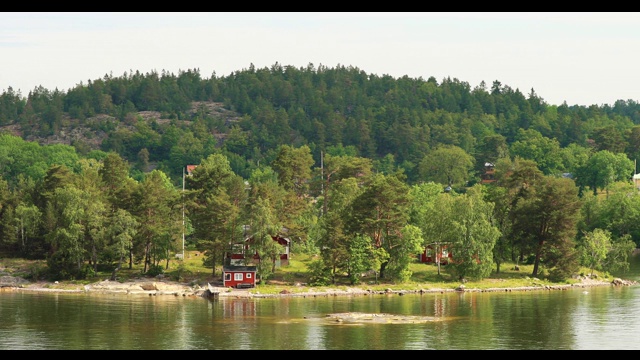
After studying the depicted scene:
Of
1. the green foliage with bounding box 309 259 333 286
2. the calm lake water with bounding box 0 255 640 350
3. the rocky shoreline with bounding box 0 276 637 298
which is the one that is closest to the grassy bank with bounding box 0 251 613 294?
the rocky shoreline with bounding box 0 276 637 298

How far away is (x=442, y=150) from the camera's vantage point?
150 meters

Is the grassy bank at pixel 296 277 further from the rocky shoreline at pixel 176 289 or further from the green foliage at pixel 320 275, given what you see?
the green foliage at pixel 320 275

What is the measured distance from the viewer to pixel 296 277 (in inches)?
2869

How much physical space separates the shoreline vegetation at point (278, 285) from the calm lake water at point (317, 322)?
159cm

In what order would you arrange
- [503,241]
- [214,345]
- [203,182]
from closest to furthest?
[214,345] < [503,241] < [203,182]

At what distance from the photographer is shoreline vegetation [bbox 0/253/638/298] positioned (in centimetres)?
6856

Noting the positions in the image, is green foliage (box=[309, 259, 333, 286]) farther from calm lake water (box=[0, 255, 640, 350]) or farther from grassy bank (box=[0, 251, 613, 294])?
calm lake water (box=[0, 255, 640, 350])

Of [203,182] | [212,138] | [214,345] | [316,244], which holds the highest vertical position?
[212,138]

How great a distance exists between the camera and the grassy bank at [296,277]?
7069 centimetres

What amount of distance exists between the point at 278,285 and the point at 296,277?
9.77 feet

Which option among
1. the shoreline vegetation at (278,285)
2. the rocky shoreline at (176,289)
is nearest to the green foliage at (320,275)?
the shoreline vegetation at (278,285)
